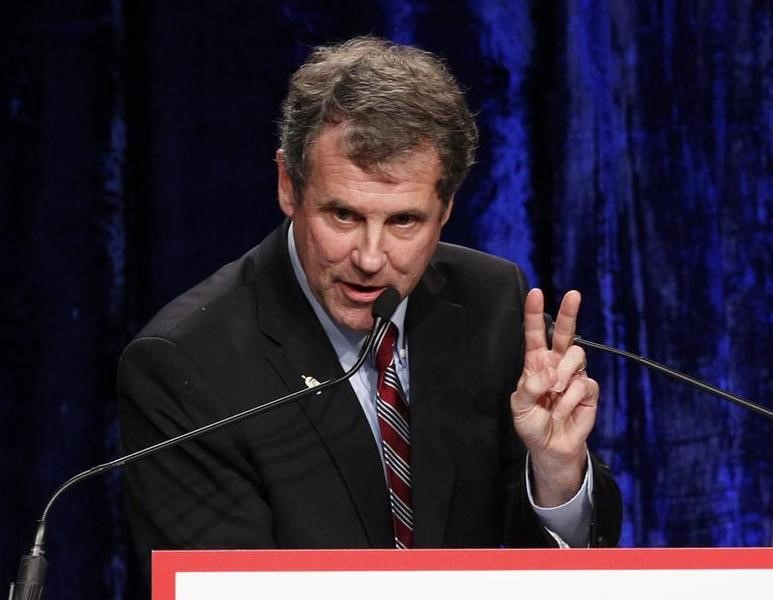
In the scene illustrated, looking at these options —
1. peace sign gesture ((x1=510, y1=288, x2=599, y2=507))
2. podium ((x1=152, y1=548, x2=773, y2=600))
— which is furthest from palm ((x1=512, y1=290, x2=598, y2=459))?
podium ((x1=152, y1=548, x2=773, y2=600))

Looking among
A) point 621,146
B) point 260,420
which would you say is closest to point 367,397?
point 260,420

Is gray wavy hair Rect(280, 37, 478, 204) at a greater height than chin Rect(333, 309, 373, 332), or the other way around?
gray wavy hair Rect(280, 37, 478, 204)

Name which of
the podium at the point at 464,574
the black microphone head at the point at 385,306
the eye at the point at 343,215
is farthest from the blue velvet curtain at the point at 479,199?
the podium at the point at 464,574

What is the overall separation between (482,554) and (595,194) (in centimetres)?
147

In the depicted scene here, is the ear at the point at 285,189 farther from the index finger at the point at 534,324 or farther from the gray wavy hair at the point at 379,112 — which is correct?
the index finger at the point at 534,324

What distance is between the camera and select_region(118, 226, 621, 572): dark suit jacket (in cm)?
157

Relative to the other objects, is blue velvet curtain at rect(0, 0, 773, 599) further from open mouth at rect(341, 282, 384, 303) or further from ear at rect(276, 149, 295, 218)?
open mouth at rect(341, 282, 384, 303)

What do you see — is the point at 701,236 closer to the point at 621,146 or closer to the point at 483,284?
the point at 621,146

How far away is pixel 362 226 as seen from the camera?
156 cm

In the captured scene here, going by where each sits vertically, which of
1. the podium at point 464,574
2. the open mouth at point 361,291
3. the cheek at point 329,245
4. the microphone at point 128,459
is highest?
the cheek at point 329,245

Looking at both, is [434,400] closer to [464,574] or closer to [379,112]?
[379,112]

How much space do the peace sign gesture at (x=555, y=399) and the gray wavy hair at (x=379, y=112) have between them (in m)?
0.23

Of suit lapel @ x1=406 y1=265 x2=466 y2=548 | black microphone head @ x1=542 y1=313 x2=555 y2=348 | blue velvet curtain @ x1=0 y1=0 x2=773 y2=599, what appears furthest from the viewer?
blue velvet curtain @ x1=0 y1=0 x2=773 y2=599

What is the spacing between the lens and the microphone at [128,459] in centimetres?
110
